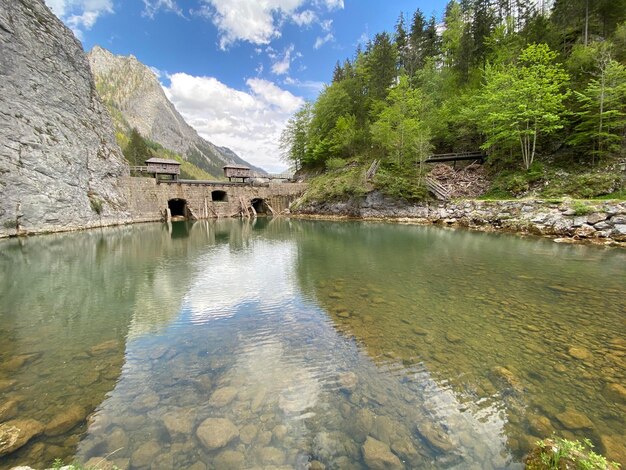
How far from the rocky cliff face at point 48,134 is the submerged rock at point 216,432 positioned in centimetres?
2634

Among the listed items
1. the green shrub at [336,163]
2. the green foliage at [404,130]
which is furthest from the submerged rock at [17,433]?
the green shrub at [336,163]

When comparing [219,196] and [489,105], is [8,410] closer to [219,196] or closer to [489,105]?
[489,105]

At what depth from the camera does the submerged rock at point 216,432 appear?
3.29 meters

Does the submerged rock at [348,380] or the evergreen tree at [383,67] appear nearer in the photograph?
the submerged rock at [348,380]

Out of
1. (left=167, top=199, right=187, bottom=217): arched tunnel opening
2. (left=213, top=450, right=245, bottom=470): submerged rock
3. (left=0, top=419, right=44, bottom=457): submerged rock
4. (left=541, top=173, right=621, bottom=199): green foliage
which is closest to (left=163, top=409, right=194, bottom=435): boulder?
(left=213, top=450, right=245, bottom=470): submerged rock

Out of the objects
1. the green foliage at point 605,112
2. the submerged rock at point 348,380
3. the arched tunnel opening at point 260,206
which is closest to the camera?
the submerged rock at point 348,380

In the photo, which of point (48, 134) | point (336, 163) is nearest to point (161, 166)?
point (48, 134)

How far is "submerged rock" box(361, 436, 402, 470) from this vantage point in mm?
2975

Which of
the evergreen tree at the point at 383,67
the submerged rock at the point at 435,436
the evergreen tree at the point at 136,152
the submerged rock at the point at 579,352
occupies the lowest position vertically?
the submerged rock at the point at 435,436

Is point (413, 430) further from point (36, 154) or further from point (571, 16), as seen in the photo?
point (571, 16)

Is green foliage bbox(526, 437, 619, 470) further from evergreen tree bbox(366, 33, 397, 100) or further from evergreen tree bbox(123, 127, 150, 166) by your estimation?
evergreen tree bbox(123, 127, 150, 166)

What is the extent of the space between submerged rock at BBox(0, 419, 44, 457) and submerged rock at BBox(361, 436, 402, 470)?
3987 millimetres

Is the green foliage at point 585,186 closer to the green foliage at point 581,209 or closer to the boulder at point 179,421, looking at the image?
the green foliage at point 581,209

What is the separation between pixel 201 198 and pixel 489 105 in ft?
114
